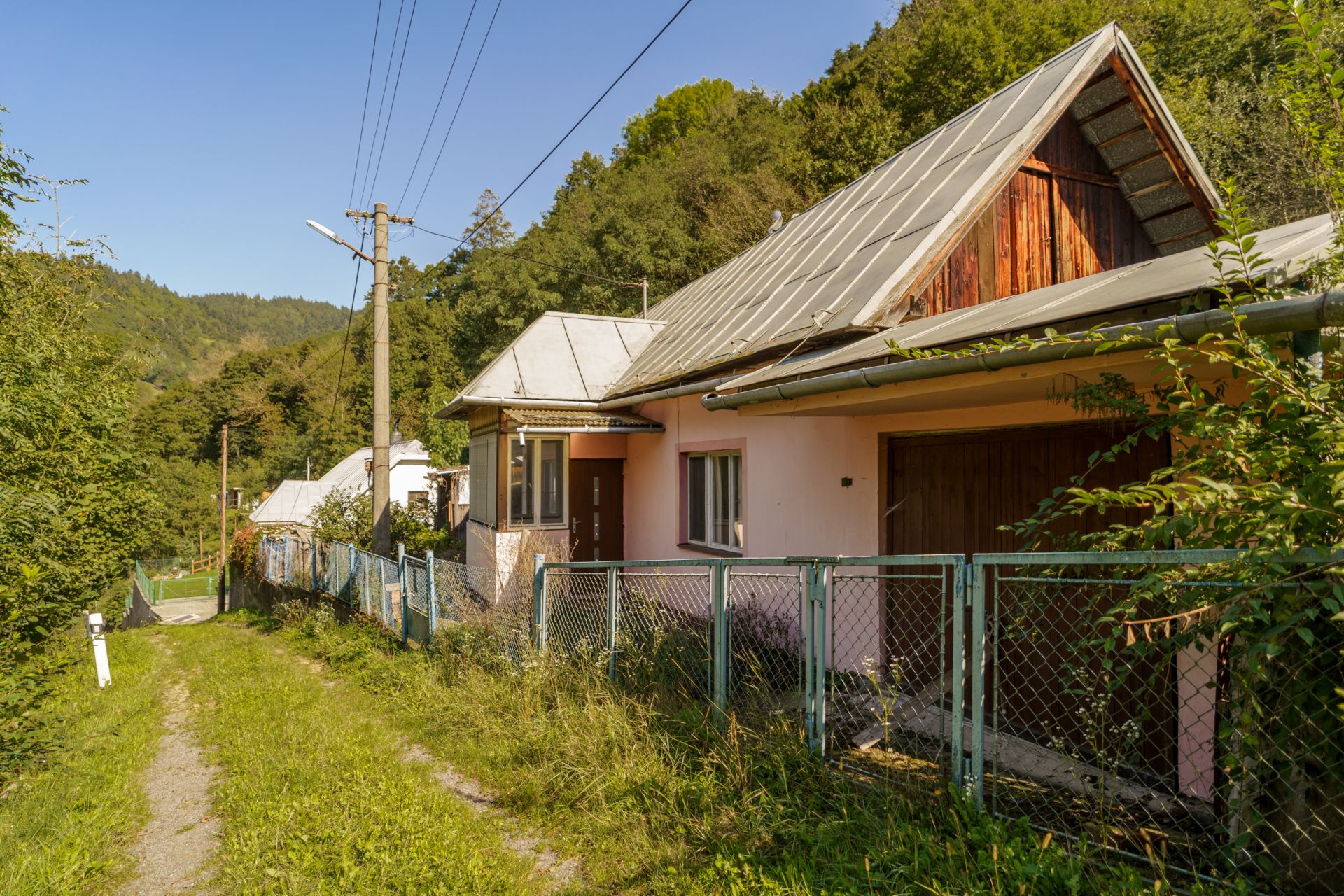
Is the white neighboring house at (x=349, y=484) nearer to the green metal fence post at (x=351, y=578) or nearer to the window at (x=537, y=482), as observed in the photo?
the green metal fence post at (x=351, y=578)

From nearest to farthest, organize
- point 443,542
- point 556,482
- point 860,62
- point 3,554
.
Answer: point 3,554 < point 556,482 < point 443,542 < point 860,62

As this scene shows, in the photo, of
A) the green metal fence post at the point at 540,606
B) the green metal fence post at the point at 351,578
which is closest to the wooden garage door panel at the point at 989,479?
the green metal fence post at the point at 540,606

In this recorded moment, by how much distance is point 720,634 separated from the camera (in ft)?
15.8

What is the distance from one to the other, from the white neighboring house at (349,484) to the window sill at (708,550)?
77.0ft

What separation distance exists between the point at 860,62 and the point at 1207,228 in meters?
22.2

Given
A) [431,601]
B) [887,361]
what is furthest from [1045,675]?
[431,601]

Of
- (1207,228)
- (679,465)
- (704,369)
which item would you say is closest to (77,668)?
(679,465)

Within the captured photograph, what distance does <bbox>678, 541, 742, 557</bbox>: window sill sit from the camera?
8.74m

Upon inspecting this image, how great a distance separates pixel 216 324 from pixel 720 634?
108m

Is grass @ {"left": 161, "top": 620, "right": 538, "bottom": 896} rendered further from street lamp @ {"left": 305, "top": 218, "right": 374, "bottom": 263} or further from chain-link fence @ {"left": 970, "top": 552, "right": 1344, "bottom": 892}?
street lamp @ {"left": 305, "top": 218, "right": 374, "bottom": 263}

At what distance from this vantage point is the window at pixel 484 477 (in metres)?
11.4

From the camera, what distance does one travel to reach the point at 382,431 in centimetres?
1238

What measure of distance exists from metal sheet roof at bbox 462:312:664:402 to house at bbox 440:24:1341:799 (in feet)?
0.14

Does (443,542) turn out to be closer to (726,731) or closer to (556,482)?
(556,482)
